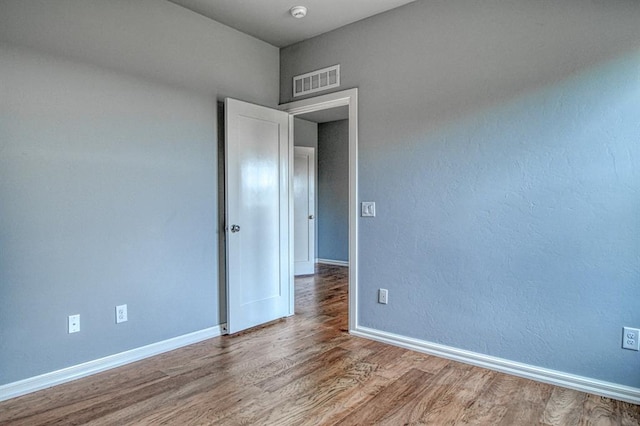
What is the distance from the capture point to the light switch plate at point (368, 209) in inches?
127

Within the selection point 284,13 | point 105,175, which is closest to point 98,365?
point 105,175

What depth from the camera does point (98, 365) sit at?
8.46 feet

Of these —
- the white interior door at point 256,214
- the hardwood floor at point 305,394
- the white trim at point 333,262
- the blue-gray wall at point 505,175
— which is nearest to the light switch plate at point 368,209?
the blue-gray wall at point 505,175

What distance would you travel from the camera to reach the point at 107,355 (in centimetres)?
263

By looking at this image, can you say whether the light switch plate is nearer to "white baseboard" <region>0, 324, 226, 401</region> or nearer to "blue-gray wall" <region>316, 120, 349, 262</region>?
"white baseboard" <region>0, 324, 226, 401</region>

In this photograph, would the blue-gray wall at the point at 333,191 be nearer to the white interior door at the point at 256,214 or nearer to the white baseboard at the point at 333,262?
the white baseboard at the point at 333,262

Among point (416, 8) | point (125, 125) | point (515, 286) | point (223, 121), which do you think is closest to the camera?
point (515, 286)

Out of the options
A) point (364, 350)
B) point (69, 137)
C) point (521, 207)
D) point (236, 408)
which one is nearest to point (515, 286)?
point (521, 207)

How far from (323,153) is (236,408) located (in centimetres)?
542

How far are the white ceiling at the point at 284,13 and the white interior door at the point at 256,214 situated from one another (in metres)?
0.71

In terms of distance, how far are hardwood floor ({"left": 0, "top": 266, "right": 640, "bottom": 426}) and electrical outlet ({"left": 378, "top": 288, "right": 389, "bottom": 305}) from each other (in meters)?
0.37

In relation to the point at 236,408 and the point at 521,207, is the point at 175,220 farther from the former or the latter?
the point at 521,207

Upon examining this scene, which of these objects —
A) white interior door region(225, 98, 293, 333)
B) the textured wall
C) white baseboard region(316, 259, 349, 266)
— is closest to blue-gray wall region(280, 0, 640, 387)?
white interior door region(225, 98, 293, 333)

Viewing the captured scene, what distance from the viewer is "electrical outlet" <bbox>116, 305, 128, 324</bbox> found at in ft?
8.80
